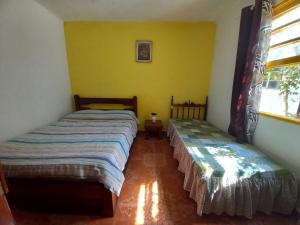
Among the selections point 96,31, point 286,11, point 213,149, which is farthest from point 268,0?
point 96,31

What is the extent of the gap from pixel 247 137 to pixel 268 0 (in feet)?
5.09

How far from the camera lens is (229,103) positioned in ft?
8.33

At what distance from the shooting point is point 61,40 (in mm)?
3072

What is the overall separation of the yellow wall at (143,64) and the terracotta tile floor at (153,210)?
64.8 inches

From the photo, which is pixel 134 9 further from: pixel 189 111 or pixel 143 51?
pixel 189 111

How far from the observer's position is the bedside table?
10.2ft

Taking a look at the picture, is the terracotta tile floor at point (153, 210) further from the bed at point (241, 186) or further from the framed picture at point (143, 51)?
the framed picture at point (143, 51)

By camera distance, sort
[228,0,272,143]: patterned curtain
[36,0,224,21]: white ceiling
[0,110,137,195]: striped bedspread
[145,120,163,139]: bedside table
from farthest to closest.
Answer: [145,120,163,139]: bedside table < [36,0,224,21]: white ceiling < [228,0,272,143]: patterned curtain < [0,110,137,195]: striped bedspread

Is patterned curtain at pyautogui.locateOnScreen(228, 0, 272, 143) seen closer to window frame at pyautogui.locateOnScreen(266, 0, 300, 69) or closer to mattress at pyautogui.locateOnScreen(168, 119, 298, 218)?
window frame at pyautogui.locateOnScreen(266, 0, 300, 69)

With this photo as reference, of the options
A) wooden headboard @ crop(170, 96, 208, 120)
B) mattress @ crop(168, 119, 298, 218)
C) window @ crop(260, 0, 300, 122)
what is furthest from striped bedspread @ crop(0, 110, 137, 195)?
window @ crop(260, 0, 300, 122)

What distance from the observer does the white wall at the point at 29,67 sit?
6.26 feet

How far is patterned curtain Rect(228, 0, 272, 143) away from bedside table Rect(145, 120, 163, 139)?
1353 millimetres

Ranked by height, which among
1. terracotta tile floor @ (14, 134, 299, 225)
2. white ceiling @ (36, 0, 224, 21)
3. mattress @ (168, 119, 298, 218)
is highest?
white ceiling @ (36, 0, 224, 21)

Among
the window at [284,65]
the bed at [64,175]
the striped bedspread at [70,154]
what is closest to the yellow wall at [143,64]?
the striped bedspread at [70,154]
